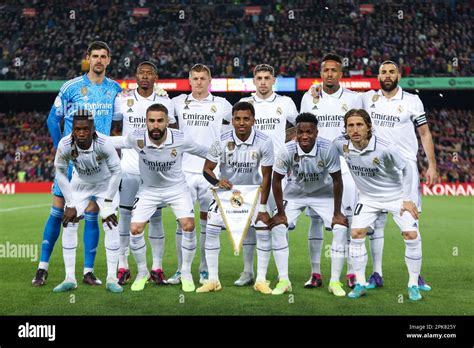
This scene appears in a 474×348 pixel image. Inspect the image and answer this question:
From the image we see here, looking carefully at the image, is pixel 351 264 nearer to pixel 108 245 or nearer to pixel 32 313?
pixel 108 245

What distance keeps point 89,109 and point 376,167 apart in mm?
3068

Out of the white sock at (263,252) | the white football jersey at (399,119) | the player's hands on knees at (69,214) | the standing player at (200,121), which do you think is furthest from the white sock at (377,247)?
the player's hands on knees at (69,214)

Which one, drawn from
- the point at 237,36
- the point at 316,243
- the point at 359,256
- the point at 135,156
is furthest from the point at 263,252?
the point at 237,36

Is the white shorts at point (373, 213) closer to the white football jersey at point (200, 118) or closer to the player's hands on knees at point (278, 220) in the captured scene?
the player's hands on knees at point (278, 220)

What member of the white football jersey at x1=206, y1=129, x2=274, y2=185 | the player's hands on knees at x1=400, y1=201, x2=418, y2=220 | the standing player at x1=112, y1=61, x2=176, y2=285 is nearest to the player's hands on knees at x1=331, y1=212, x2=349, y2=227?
the player's hands on knees at x1=400, y1=201, x2=418, y2=220

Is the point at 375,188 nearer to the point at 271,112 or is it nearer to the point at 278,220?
the point at 278,220

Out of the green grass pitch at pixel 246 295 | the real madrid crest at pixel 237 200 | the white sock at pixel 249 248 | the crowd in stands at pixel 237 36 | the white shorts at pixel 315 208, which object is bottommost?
the green grass pitch at pixel 246 295

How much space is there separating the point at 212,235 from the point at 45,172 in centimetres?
2362

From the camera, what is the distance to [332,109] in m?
6.89

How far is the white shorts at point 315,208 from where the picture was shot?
21.4 ft

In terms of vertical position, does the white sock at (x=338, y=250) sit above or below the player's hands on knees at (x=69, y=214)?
below

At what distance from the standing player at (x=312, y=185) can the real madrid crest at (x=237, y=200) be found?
1.12 ft

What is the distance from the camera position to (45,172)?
93.9ft

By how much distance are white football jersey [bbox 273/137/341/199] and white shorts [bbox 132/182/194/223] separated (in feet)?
3.30
